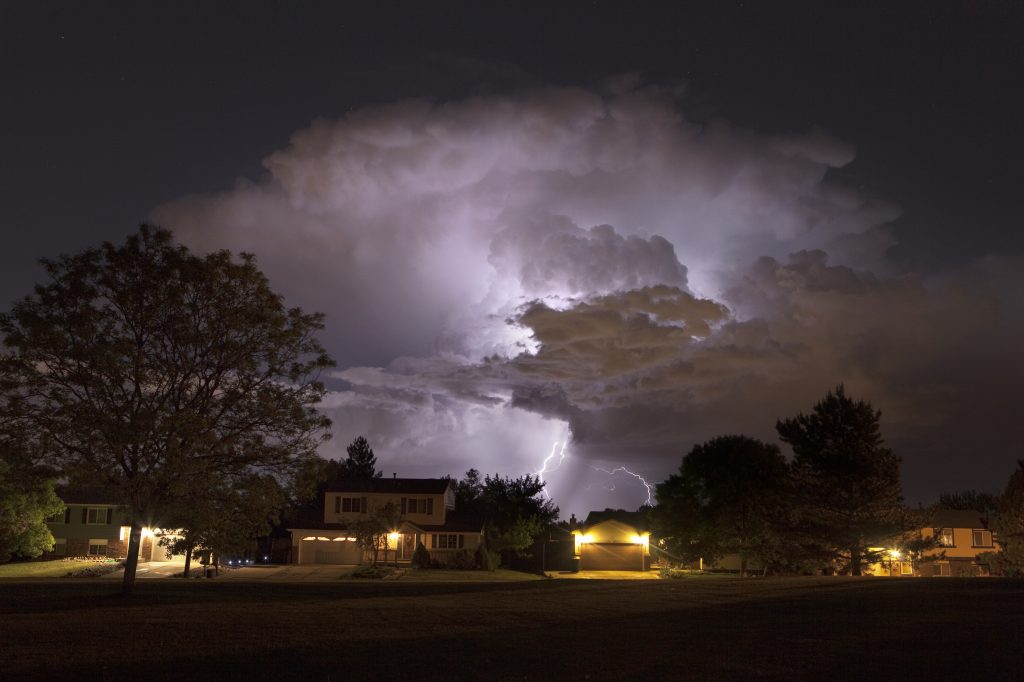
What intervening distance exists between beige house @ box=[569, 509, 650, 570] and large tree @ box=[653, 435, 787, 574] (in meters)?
5.04

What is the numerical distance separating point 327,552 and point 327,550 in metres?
0.14

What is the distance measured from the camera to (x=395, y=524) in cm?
5622

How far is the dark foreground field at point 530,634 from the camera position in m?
14.7

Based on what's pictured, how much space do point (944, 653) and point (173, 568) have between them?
1857 inches

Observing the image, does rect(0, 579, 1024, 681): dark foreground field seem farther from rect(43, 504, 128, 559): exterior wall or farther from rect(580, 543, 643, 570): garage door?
rect(580, 543, 643, 570): garage door

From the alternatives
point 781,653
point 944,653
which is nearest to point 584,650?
point 781,653

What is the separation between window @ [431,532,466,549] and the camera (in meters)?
62.4

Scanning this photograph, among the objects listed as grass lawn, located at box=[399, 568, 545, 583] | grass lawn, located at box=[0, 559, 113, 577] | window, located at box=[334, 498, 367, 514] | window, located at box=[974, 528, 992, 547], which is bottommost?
grass lawn, located at box=[0, 559, 113, 577]

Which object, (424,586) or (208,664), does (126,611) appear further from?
(424,586)

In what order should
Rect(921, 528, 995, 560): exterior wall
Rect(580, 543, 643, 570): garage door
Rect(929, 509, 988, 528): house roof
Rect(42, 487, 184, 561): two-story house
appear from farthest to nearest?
Rect(929, 509, 988, 528): house roof
Rect(921, 528, 995, 560): exterior wall
Rect(580, 543, 643, 570): garage door
Rect(42, 487, 184, 561): two-story house

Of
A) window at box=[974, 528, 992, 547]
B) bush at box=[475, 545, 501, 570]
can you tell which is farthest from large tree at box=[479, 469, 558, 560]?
window at box=[974, 528, 992, 547]

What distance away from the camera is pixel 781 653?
53.6 ft

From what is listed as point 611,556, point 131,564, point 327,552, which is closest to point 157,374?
point 131,564

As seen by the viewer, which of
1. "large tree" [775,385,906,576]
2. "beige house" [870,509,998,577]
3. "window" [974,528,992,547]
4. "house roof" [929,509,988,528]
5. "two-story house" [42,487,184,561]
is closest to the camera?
"large tree" [775,385,906,576]
